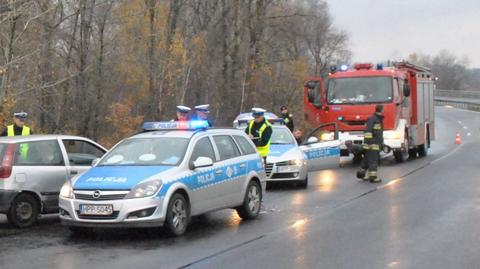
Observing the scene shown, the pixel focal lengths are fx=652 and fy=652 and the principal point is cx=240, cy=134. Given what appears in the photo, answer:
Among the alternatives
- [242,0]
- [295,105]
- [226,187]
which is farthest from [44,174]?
[295,105]

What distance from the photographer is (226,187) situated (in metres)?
9.86

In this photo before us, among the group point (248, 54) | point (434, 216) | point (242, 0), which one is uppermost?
point (242, 0)

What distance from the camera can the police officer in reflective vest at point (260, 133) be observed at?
43.5 feet

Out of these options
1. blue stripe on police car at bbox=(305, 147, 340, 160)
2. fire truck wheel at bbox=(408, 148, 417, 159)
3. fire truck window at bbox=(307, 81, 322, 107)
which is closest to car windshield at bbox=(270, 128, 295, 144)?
blue stripe on police car at bbox=(305, 147, 340, 160)

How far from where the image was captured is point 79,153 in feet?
36.0

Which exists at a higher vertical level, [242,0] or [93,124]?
[242,0]

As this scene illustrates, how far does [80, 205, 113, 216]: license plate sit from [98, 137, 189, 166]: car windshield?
1.00m

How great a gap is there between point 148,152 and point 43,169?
179 centimetres

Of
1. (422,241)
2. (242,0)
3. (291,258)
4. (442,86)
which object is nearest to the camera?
(291,258)

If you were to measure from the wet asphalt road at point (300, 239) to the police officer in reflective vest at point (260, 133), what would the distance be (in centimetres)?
101

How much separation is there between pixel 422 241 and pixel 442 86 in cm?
13368

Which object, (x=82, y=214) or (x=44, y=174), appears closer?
(x=82, y=214)

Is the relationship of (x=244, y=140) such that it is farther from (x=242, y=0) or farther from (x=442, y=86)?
(x=442, y=86)

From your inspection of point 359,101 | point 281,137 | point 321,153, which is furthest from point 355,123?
point 281,137
